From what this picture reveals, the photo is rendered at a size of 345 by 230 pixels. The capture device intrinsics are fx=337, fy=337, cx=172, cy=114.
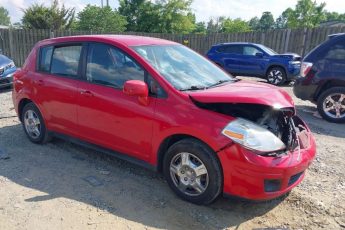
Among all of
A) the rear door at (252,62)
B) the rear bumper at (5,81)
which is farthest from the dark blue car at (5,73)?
the rear door at (252,62)

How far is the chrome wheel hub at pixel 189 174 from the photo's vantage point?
11.5 feet

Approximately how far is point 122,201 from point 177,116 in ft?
3.70

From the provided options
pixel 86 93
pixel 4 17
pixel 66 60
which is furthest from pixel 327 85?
pixel 4 17

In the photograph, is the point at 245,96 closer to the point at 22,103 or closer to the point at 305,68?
the point at 22,103

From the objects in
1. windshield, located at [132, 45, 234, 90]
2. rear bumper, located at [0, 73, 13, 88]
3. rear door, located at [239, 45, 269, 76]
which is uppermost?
windshield, located at [132, 45, 234, 90]

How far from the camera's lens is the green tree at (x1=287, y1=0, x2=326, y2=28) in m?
54.4

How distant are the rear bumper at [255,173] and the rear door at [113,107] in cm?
102

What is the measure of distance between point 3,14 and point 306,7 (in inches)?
3943

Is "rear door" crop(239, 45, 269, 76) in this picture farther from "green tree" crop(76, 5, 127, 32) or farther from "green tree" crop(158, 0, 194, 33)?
"green tree" crop(158, 0, 194, 33)

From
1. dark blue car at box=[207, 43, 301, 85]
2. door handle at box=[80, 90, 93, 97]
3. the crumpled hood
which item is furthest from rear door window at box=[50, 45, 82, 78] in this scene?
dark blue car at box=[207, 43, 301, 85]

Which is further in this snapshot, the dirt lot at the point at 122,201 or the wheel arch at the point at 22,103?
the wheel arch at the point at 22,103

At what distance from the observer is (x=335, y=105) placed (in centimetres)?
718

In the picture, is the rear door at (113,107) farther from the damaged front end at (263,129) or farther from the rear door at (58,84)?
the damaged front end at (263,129)

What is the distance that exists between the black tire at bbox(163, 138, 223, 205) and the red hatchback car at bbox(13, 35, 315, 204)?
0.01 meters
